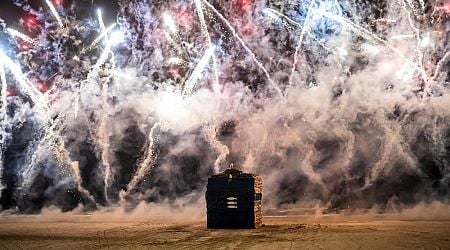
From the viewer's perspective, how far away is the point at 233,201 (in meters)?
11.0

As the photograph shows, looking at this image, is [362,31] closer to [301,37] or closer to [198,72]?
[301,37]

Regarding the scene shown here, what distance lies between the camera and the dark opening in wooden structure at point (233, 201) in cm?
1088

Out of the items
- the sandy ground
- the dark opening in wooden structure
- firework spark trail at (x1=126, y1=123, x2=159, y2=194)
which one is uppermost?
firework spark trail at (x1=126, y1=123, x2=159, y2=194)

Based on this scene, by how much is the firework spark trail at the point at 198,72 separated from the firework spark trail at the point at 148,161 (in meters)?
2.30

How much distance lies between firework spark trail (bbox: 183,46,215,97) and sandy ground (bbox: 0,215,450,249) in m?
7.14

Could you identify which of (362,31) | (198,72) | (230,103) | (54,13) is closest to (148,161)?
(230,103)

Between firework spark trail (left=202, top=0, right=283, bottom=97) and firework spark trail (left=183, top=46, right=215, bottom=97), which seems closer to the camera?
firework spark trail (left=202, top=0, right=283, bottom=97)

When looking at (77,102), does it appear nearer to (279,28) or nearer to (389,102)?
(279,28)

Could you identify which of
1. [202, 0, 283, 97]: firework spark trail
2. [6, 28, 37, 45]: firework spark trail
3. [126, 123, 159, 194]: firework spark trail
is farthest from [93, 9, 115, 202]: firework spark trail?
[202, 0, 283, 97]: firework spark trail

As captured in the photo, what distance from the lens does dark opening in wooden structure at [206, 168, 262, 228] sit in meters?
10.9

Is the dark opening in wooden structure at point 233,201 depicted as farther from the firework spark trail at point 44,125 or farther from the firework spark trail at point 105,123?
the firework spark trail at point 44,125

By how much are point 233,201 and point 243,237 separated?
1.57 m

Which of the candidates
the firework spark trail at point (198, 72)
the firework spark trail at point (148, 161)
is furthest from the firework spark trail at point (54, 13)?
the firework spark trail at point (148, 161)

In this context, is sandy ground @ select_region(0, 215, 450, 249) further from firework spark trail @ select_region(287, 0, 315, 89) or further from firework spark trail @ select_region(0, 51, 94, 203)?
firework spark trail @ select_region(0, 51, 94, 203)
